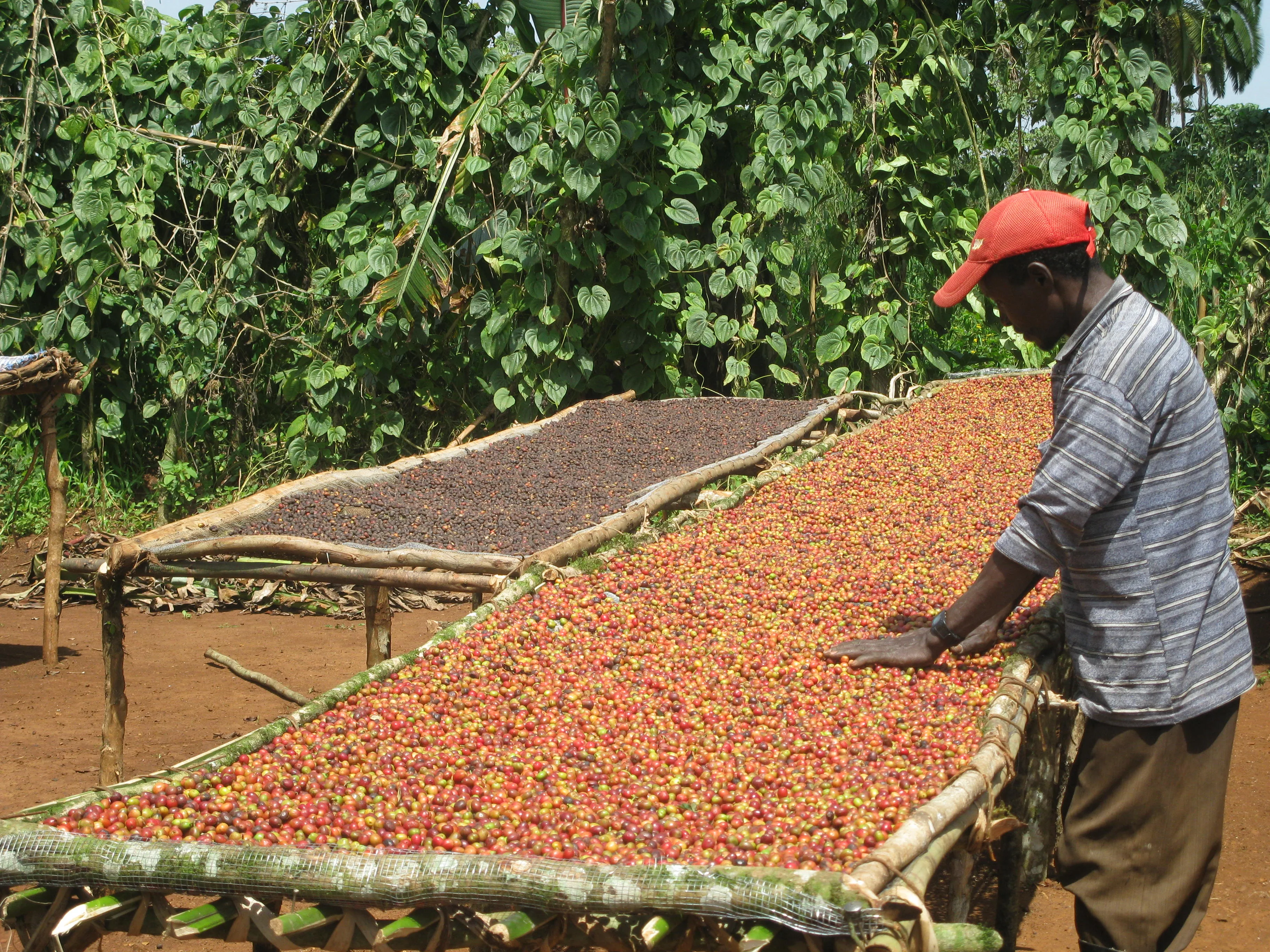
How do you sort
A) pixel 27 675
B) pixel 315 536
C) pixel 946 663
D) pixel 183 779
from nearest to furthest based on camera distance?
pixel 183 779 → pixel 946 663 → pixel 315 536 → pixel 27 675

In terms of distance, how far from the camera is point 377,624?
12.6ft

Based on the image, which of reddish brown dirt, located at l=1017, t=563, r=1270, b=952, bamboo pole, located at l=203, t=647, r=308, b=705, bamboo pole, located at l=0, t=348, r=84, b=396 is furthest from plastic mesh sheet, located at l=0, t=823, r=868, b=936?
bamboo pole, located at l=0, t=348, r=84, b=396

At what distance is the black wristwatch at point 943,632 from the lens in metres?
2.13

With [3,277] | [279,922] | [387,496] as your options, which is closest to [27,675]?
[387,496]

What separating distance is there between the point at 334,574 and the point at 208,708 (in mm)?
1946

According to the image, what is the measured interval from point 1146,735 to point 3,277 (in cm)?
734

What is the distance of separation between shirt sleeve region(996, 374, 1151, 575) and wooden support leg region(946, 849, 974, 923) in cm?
64

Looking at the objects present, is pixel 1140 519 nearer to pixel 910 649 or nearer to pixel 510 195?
pixel 910 649

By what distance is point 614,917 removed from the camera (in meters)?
1.53

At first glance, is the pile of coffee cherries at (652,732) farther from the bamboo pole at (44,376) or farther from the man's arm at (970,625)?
the bamboo pole at (44,376)

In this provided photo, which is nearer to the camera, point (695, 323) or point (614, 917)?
point (614, 917)

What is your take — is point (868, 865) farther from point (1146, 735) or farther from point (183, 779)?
point (183, 779)

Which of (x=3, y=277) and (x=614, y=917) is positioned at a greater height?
(x=3, y=277)

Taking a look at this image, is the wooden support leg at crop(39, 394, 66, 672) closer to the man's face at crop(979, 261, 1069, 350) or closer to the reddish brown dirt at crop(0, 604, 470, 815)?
the reddish brown dirt at crop(0, 604, 470, 815)
